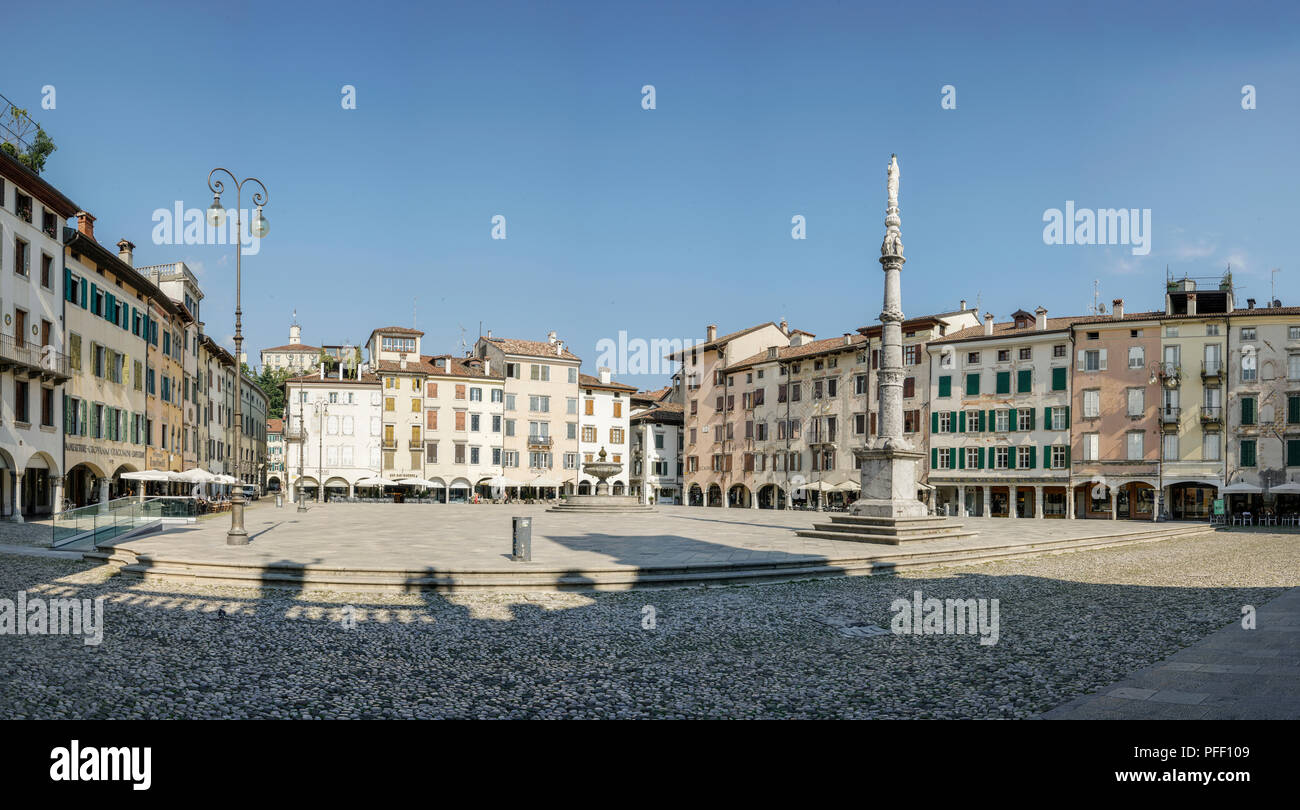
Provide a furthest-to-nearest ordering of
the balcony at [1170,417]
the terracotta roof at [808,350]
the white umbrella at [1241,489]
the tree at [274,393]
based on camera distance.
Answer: the tree at [274,393] → the terracotta roof at [808,350] → the balcony at [1170,417] → the white umbrella at [1241,489]

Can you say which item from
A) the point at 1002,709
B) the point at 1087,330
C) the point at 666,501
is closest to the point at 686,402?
the point at 666,501

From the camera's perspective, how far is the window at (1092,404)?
161ft

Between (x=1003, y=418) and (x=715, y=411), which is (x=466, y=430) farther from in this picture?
(x=1003, y=418)

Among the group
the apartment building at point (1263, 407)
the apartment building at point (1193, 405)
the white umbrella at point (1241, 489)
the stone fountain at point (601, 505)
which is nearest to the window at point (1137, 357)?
the apartment building at point (1193, 405)

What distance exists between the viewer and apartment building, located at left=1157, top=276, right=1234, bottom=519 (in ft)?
152

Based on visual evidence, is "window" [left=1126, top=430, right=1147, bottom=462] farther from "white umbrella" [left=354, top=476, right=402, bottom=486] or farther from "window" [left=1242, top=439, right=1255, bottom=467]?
"white umbrella" [left=354, top=476, right=402, bottom=486]

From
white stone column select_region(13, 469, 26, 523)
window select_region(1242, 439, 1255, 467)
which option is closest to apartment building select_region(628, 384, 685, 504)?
window select_region(1242, 439, 1255, 467)

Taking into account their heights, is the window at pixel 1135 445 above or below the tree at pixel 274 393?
below

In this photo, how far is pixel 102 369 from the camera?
35.4 metres

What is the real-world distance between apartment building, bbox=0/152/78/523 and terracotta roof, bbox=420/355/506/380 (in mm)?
38343

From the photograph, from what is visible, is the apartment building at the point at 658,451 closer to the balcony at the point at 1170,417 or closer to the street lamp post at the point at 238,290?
the balcony at the point at 1170,417

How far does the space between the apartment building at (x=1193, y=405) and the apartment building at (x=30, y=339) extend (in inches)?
2095
